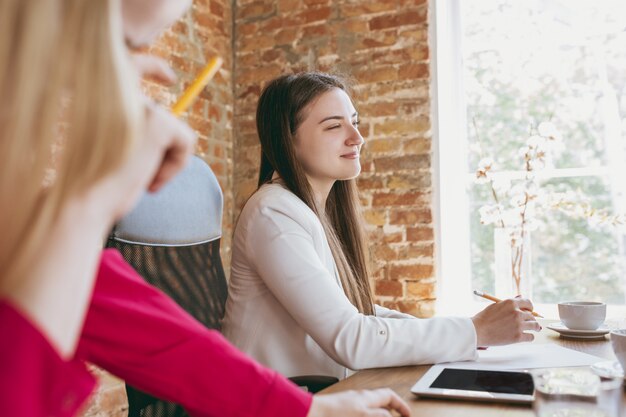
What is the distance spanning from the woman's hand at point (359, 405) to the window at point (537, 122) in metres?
2.08

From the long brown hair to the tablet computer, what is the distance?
0.63 metres

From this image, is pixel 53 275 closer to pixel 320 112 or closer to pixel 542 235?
pixel 320 112

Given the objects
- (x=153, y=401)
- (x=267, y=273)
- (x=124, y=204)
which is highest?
(x=124, y=204)

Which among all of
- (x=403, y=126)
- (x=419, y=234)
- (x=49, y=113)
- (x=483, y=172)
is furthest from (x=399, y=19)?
(x=49, y=113)

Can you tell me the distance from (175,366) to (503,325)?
0.77m

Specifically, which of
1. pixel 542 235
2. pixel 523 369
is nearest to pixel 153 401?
pixel 523 369

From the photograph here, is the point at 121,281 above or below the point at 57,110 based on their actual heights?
below

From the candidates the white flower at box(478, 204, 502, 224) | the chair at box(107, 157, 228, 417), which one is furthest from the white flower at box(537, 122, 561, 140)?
the chair at box(107, 157, 228, 417)

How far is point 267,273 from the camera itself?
1.44 meters

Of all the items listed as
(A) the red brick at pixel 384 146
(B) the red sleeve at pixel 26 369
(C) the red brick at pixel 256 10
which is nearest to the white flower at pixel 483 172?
(A) the red brick at pixel 384 146

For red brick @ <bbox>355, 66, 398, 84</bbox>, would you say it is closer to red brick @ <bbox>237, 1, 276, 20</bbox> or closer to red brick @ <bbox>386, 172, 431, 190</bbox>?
red brick @ <bbox>386, 172, 431, 190</bbox>

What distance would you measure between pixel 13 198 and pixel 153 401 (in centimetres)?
97

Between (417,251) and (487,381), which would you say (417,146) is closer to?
(417,251)

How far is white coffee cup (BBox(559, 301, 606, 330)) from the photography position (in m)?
1.52
